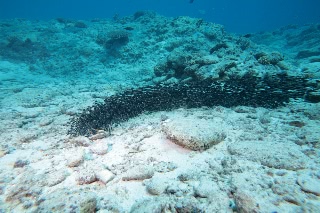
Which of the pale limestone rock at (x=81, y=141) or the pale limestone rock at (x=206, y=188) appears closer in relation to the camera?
the pale limestone rock at (x=206, y=188)

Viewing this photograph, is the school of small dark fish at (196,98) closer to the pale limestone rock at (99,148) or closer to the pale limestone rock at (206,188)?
the pale limestone rock at (99,148)

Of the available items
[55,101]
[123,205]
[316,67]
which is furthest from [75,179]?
[316,67]

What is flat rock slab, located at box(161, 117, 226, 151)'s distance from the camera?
4.85 m

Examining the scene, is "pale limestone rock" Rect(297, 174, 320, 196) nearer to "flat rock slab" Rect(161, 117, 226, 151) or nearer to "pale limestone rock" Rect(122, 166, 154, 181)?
"flat rock slab" Rect(161, 117, 226, 151)

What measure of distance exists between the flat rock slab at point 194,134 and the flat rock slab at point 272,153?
1.52 feet

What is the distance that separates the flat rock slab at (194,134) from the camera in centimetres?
485

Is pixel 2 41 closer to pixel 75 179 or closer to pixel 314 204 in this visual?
pixel 75 179

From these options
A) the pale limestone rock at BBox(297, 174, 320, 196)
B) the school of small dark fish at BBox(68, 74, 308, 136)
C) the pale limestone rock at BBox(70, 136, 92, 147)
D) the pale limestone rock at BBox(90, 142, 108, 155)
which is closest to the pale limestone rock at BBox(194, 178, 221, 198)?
the pale limestone rock at BBox(297, 174, 320, 196)

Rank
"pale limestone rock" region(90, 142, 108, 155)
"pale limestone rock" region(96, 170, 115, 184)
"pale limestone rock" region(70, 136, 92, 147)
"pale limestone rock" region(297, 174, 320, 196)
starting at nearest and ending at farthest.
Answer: "pale limestone rock" region(297, 174, 320, 196)
"pale limestone rock" region(96, 170, 115, 184)
"pale limestone rock" region(90, 142, 108, 155)
"pale limestone rock" region(70, 136, 92, 147)

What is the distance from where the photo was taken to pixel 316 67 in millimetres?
11758

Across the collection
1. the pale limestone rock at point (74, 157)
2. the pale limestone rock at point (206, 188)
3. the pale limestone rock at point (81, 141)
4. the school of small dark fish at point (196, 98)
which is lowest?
the pale limestone rock at point (206, 188)

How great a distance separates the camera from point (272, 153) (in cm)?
423

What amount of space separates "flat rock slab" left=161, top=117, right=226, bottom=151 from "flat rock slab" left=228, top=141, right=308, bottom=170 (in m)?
0.46

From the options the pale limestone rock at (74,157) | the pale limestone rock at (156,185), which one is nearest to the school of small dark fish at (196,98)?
the pale limestone rock at (74,157)
